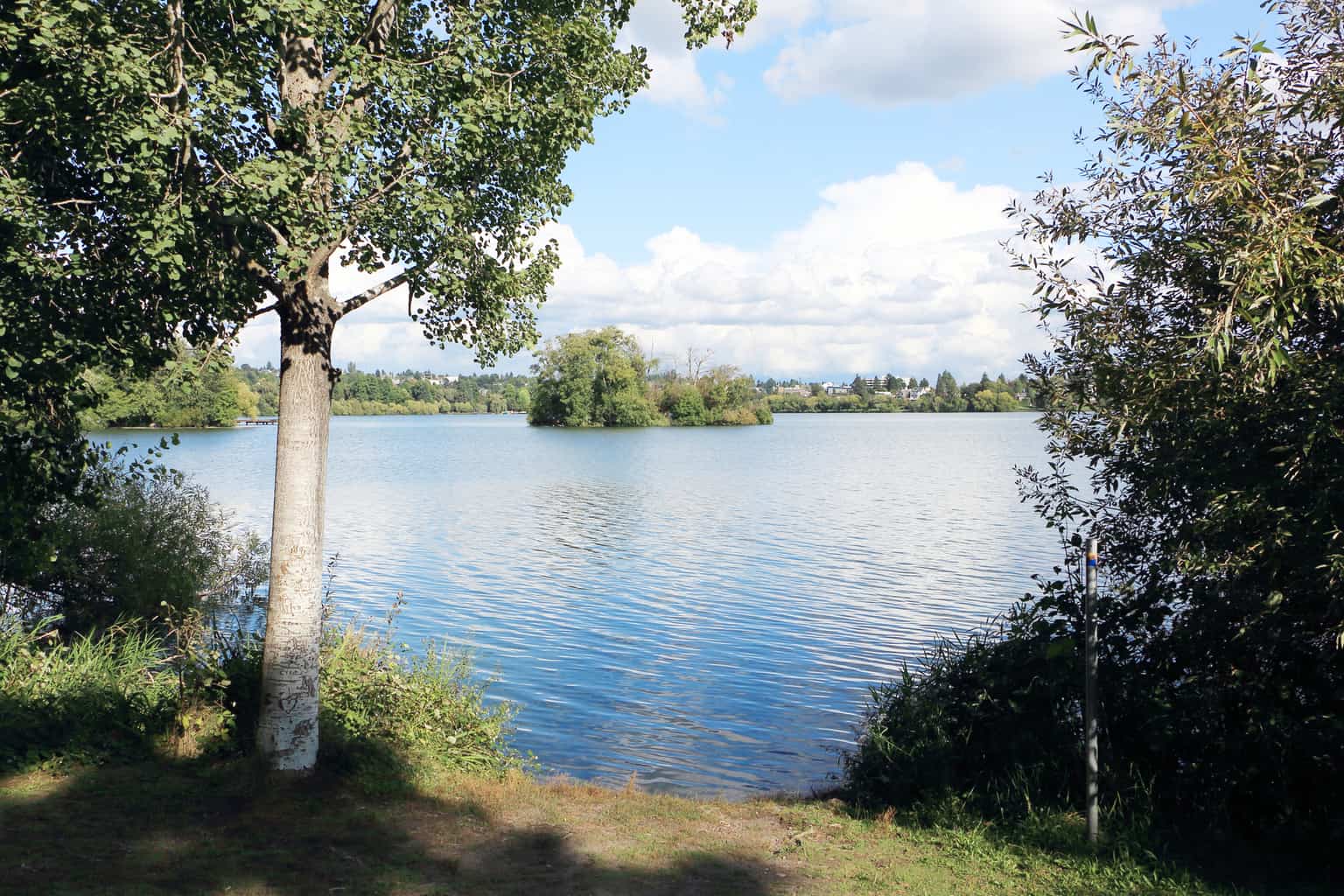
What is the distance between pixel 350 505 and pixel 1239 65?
35.5 meters

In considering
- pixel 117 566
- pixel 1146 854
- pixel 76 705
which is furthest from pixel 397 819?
pixel 117 566

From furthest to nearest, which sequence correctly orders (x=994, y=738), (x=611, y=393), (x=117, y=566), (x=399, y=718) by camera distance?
(x=611, y=393) → (x=117, y=566) → (x=399, y=718) → (x=994, y=738)

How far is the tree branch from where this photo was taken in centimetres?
836

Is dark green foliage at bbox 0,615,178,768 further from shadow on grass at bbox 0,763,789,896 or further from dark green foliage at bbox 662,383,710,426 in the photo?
dark green foliage at bbox 662,383,710,426

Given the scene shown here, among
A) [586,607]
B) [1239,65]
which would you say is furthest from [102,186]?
[586,607]

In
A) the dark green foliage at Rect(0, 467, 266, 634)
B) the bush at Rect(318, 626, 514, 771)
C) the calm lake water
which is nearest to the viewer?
the bush at Rect(318, 626, 514, 771)

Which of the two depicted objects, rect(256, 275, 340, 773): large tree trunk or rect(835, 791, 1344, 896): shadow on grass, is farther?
rect(256, 275, 340, 773): large tree trunk

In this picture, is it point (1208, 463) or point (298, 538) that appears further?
point (298, 538)

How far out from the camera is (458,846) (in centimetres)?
677

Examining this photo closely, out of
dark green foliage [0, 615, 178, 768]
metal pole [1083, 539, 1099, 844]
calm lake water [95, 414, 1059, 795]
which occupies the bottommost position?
calm lake water [95, 414, 1059, 795]

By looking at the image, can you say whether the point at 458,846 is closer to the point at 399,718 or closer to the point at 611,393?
the point at 399,718

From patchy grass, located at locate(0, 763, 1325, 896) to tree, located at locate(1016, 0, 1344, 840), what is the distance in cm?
115

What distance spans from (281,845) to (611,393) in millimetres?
126641

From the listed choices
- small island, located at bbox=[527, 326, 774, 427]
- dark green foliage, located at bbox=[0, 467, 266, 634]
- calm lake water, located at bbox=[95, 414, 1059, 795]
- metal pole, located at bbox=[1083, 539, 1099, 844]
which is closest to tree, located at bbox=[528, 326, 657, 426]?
small island, located at bbox=[527, 326, 774, 427]
